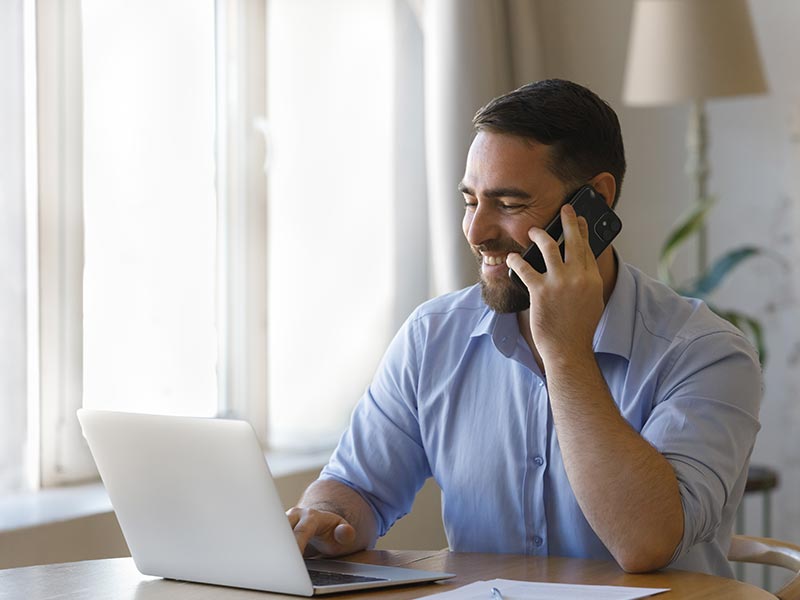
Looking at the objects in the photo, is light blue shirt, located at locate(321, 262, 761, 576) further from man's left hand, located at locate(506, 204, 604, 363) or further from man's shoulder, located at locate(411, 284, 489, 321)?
man's left hand, located at locate(506, 204, 604, 363)

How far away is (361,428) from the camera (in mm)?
1759

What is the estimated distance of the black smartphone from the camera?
160 centimetres

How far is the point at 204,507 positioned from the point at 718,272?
1.85 metres

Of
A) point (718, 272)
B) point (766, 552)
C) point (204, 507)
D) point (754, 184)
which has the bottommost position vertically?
point (766, 552)

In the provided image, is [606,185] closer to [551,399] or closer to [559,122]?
[559,122]

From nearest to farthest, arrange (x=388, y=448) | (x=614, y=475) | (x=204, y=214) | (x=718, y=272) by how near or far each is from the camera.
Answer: (x=614, y=475) → (x=388, y=448) → (x=204, y=214) → (x=718, y=272)

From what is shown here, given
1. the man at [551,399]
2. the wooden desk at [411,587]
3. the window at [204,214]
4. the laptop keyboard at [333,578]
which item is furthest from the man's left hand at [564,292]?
the window at [204,214]

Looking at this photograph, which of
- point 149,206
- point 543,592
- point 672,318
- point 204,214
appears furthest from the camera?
point 204,214

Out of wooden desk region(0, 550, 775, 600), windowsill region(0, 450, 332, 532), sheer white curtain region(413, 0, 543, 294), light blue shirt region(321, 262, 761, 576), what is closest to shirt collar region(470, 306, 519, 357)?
light blue shirt region(321, 262, 761, 576)

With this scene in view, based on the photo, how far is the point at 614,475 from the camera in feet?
4.55

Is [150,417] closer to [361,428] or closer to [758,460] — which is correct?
[361,428]

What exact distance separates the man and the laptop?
0.18 meters

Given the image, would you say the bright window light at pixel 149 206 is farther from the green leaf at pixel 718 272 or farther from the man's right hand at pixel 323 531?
the green leaf at pixel 718 272

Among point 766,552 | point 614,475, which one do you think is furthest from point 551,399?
point 766,552
